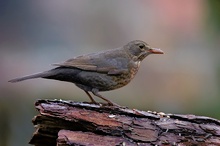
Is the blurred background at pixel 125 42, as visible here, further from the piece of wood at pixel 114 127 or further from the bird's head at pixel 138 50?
the piece of wood at pixel 114 127

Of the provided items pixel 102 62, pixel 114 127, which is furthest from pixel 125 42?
pixel 114 127

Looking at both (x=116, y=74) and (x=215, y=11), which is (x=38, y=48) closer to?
(x=215, y=11)

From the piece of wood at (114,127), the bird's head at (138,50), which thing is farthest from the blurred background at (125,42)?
the piece of wood at (114,127)

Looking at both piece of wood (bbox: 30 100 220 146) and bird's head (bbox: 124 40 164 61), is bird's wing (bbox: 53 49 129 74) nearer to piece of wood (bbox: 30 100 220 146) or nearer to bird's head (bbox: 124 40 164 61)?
bird's head (bbox: 124 40 164 61)

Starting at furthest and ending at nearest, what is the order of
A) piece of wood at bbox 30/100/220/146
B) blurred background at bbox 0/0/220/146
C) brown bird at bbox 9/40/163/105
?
blurred background at bbox 0/0/220/146 → brown bird at bbox 9/40/163/105 → piece of wood at bbox 30/100/220/146

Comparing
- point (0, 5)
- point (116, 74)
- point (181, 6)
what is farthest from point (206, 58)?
point (116, 74)

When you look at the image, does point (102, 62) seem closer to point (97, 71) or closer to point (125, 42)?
point (97, 71)

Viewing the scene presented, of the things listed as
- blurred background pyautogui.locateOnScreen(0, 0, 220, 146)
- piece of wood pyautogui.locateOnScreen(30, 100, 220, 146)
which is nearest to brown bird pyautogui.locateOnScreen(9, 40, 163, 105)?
piece of wood pyautogui.locateOnScreen(30, 100, 220, 146)
